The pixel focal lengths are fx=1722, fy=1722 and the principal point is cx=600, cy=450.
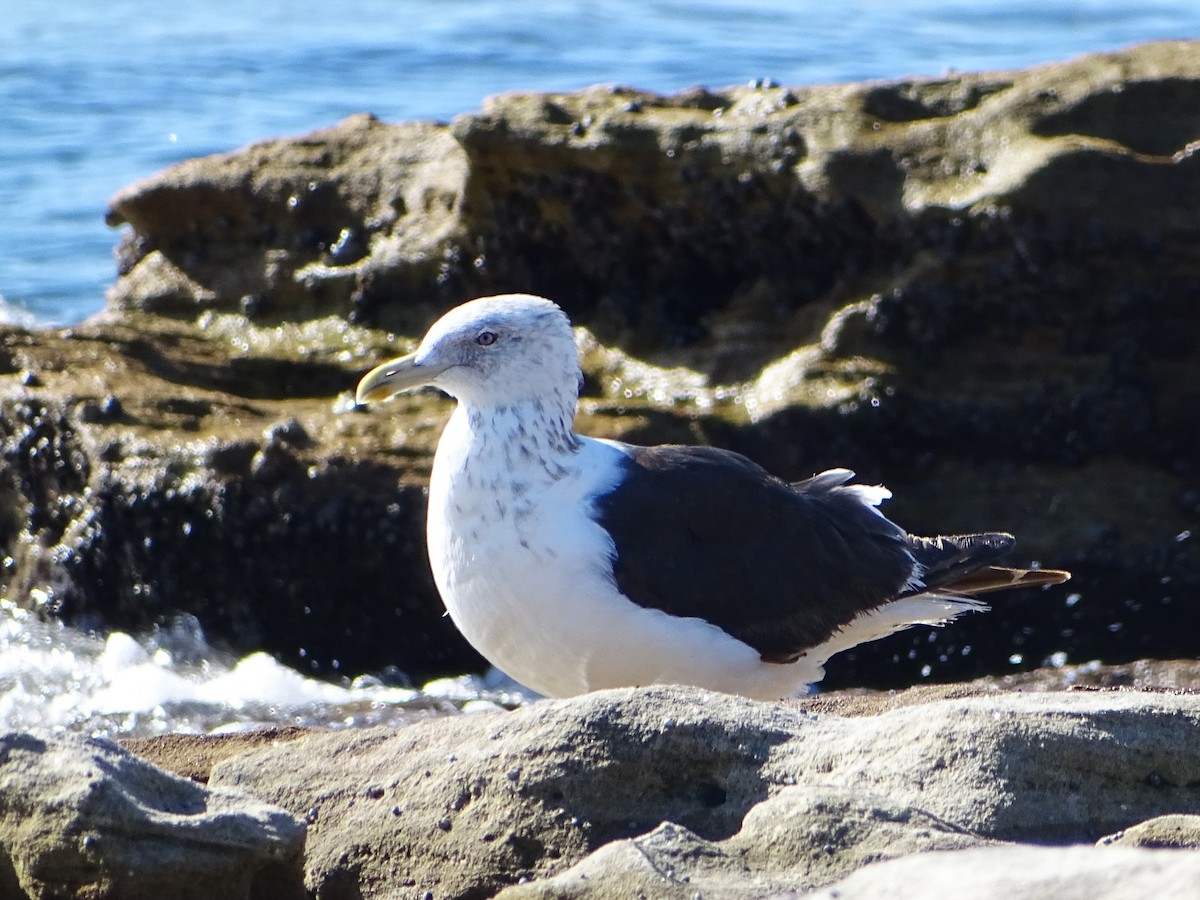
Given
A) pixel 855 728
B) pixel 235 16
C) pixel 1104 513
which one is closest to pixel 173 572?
pixel 1104 513

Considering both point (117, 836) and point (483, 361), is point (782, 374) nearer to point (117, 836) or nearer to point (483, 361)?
point (483, 361)

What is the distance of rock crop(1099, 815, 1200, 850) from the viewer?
3.07 m

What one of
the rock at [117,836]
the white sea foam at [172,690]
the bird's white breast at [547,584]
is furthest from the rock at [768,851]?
the white sea foam at [172,690]

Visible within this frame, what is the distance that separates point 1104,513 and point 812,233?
1.84 metres

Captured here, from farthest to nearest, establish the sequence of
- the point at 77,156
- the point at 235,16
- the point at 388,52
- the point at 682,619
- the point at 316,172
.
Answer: the point at 235,16
the point at 388,52
the point at 77,156
the point at 316,172
the point at 682,619

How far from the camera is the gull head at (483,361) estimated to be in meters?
5.23

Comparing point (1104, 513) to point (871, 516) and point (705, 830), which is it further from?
point (705, 830)

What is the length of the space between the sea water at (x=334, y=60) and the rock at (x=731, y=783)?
1107cm

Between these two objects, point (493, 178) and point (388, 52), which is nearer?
point (493, 178)

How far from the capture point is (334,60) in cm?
1852

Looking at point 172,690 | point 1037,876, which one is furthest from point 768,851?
point 172,690

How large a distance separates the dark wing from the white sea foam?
174 cm

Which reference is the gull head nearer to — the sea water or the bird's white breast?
the bird's white breast

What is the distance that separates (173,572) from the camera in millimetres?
7535
